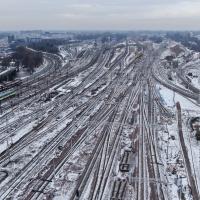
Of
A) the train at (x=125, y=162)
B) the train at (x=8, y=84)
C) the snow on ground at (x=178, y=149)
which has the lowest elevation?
the snow on ground at (x=178, y=149)

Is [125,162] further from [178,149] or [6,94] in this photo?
[6,94]

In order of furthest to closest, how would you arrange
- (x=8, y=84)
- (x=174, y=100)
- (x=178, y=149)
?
(x=8, y=84)
(x=174, y=100)
(x=178, y=149)

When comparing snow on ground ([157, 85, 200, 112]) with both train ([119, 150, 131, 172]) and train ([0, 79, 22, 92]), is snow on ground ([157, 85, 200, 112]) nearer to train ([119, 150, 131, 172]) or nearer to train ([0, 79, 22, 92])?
train ([119, 150, 131, 172])

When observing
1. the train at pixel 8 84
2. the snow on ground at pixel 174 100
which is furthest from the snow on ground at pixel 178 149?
the train at pixel 8 84

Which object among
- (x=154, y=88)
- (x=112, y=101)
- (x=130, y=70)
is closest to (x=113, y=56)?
(x=130, y=70)

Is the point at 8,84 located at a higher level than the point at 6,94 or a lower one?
lower

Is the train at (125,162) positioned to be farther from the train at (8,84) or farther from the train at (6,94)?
the train at (8,84)

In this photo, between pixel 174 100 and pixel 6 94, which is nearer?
pixel 174 100

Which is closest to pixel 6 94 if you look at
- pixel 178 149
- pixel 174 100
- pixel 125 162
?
pixel 174 100

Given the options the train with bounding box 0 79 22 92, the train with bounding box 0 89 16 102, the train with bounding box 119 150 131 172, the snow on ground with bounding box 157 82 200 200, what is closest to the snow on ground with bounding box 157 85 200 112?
the snow on ground with bounding box 157 82 200 200

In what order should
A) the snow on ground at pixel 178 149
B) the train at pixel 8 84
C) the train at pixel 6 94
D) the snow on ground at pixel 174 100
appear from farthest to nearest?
the train at pixel 8 84 < the train at pixel 6 94 < the snow on ground at pixel 174 100 < the snow on ground at pixel 178 149

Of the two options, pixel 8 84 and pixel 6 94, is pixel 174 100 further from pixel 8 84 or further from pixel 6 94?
pixel 8 84

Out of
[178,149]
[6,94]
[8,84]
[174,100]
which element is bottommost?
[178,149]

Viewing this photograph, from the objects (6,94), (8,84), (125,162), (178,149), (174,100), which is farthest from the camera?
(8,84)
